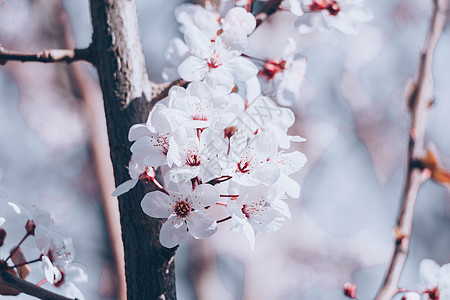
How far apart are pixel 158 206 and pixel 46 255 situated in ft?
0.67

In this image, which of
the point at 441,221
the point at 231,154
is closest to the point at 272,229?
the point at 231,154

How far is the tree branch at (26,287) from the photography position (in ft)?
1.62

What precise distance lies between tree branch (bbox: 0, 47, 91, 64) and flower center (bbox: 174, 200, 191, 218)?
271mm

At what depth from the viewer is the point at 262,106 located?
524 millimetres

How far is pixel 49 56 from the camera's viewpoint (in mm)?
584

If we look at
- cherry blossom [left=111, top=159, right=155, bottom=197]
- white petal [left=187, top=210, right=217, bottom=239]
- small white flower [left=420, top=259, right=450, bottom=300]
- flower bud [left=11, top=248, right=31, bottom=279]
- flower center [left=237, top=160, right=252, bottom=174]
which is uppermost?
cherry blossom [left=111, top=159, right=155, bottom=197]

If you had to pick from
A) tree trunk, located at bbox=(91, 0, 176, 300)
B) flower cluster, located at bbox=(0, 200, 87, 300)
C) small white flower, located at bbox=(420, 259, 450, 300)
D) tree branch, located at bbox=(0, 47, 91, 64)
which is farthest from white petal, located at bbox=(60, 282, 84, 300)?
small white flower, located at bbox=(420, 259, 450, 300)

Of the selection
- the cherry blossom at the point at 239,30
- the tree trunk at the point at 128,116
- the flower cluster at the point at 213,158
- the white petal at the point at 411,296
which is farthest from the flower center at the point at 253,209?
the white petal at the point at 411,296

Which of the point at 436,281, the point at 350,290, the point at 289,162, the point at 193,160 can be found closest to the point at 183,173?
the point at 193,160

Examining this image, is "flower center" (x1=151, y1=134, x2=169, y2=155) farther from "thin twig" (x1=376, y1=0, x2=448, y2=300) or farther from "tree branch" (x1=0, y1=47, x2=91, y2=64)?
"thin twig" (x1=376, y1=0, x2=448, y2=300)

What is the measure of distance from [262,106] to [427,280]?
473 mm

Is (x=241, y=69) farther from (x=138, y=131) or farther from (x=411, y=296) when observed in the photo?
(x=411, y=296)

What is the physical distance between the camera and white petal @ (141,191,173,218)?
1.55ft

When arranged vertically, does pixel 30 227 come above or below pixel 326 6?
below
